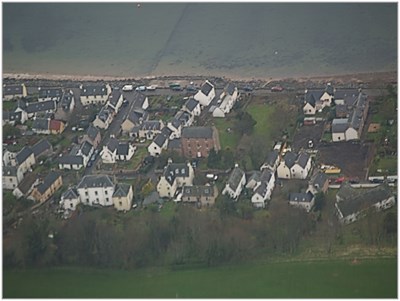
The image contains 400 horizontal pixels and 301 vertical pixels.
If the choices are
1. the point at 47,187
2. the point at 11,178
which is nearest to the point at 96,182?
the point at 47,187

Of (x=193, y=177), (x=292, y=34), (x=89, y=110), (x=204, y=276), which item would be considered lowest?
(x=204, y=276)

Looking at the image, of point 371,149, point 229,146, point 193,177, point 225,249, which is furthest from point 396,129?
point 225,249

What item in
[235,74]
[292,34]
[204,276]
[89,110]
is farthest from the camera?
[292,34]

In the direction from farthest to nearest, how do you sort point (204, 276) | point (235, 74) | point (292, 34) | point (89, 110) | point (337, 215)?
point (292, 34) → point (235, 74) → point (89, 110) → point (337, 215) → point (204, 276)

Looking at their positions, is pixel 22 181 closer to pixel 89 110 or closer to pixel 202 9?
pixel 89 110

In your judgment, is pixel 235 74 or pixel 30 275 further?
pixel 235 74

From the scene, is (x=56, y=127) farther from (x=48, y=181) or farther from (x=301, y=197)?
(x=301, y=197)

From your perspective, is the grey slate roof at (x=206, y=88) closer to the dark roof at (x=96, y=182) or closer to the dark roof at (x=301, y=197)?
the dark roof at (x=96, y=182)

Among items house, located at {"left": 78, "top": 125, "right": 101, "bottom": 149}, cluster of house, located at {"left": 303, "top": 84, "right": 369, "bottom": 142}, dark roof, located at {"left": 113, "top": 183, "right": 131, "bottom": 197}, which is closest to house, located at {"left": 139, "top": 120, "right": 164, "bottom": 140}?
house, located at {"left": 78, "top": 125, "right": 101, "bottom": 149}
